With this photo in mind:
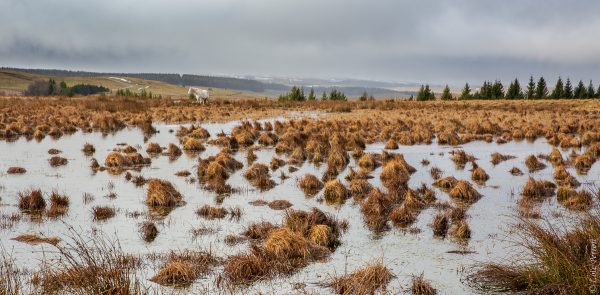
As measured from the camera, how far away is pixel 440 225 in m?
11.5

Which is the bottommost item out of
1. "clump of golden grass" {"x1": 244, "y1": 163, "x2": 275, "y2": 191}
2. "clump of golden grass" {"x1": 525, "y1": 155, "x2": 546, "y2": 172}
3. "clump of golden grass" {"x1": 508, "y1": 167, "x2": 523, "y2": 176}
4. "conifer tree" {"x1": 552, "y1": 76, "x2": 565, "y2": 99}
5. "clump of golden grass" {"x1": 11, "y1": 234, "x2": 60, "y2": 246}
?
"clump of golden grass" {"x1": 11, "y1": 234, "x2": 60, "y2": 246}

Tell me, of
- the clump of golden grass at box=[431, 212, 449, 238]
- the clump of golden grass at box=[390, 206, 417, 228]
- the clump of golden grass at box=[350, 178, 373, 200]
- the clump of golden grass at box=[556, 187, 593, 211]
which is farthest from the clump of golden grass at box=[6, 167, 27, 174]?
the clump of golden grass at box=[556, 187, 593, 211]

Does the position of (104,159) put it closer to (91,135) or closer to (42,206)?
(42,206)

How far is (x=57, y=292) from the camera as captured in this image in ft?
22.2

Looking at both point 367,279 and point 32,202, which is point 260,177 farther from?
point 367,279

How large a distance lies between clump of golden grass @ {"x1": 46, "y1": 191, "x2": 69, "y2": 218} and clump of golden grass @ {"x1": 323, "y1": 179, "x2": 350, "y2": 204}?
6.66m

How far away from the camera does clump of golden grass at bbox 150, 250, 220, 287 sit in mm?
8352

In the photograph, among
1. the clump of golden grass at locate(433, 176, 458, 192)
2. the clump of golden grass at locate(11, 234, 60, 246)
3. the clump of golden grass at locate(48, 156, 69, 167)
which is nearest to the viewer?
the clump of golden grass at locate(11, 234, 60, 246)

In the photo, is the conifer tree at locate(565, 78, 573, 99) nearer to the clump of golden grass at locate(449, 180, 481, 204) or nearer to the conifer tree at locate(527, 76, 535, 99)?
the conifer tree at locate(527, 76, 535, 99)

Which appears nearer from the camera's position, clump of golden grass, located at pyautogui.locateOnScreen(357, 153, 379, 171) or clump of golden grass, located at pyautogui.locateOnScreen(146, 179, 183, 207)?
clump of golden grass, located at pyautogui.locateOnScreen(146, 179, 183, 207)

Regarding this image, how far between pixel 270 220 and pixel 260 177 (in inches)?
176

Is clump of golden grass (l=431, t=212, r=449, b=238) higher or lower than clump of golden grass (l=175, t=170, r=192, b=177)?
higher

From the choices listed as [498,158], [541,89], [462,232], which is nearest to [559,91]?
[541,89]

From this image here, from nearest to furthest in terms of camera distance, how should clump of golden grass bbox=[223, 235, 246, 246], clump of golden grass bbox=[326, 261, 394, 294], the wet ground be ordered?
clump of golden grass bbox=[326, 261, 394, 294], the wet ground, clump of golden grass bbox=[223, 235, 246, 246]
